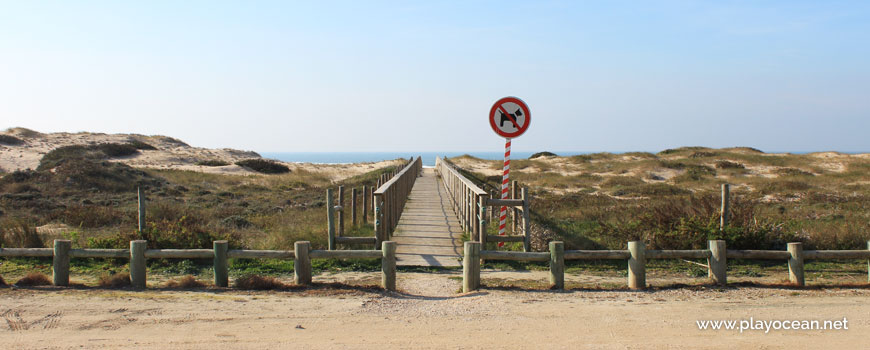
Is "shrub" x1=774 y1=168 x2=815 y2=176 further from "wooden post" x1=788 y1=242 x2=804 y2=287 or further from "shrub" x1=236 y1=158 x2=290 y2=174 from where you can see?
"shrub" x1=236 y1=158 x2=290 y2=174

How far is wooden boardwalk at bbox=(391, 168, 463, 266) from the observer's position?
10062 mm

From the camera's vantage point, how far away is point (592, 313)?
21.1 ft

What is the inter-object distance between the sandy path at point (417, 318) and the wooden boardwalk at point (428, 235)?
2136 millimetres

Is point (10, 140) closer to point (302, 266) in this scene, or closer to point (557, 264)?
point (302, 266)

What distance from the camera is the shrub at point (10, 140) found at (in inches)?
1796

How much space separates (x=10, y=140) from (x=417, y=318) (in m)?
51.4

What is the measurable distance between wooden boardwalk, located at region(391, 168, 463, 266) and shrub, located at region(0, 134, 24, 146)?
4025 centimetres

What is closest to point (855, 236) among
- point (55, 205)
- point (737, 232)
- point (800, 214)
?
point (737, 232)

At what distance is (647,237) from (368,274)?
5218mm

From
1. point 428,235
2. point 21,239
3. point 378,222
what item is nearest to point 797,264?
point 378,222

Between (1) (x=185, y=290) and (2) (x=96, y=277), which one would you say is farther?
(2) (x=96, y=277)

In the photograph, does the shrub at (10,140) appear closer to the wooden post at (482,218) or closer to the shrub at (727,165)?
the wooden post at (482,218)

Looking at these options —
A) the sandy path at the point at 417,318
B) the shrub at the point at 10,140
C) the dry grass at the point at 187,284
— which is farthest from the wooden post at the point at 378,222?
the shrub at the point at 10,140

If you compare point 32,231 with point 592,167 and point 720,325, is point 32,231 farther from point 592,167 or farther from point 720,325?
point 592,167
